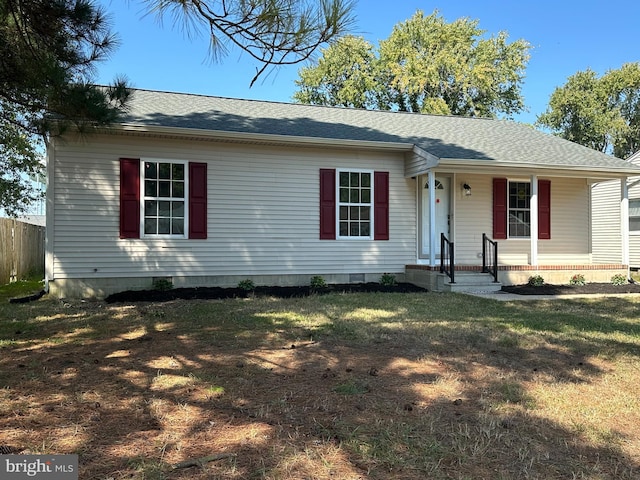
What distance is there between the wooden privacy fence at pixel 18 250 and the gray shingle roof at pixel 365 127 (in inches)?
172

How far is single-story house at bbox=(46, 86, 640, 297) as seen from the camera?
8781 millimetres

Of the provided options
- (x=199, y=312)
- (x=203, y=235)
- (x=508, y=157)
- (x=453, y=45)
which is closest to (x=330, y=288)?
(x=203, y=235)

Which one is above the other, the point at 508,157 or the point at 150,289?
the point at 508,157

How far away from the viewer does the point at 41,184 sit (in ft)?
55.1

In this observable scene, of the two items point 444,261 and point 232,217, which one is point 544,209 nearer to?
point 444,261

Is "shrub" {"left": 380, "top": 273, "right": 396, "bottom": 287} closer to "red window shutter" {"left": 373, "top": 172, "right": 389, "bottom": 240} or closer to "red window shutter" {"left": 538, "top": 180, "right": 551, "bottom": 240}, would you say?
"red window shutter" {"left": 373, "top": 172, "right": 389, "bottom": 240}

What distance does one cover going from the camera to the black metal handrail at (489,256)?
32.4 feet

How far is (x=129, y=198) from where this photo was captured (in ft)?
29.0

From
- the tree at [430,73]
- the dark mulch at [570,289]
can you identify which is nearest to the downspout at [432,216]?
the dark mulch at [570,289]

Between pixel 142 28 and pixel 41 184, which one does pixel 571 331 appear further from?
pixel 41 184

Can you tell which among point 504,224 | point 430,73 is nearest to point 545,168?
point 504,224

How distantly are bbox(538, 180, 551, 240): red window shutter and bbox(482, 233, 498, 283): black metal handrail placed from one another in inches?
59.2

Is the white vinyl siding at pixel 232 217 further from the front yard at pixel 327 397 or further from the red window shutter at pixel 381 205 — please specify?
the front yard at pixel 327 397

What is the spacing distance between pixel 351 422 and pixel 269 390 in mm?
768
